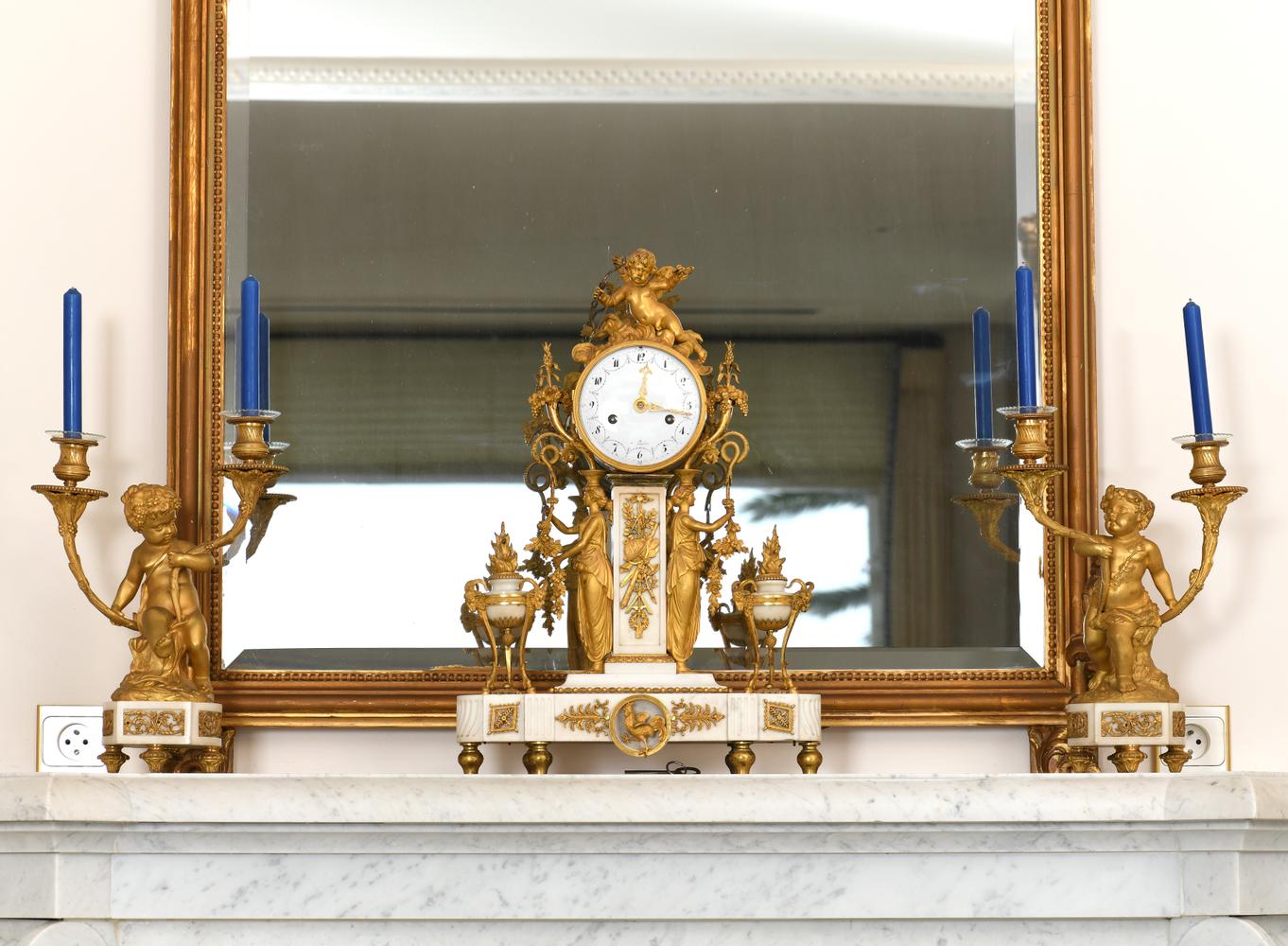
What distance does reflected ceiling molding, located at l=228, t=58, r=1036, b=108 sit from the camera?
1.92m

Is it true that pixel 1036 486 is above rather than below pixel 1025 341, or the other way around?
below

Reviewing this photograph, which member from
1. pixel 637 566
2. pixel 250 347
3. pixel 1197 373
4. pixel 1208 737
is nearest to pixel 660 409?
pixel 637 566

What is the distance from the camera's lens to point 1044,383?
1.87 m

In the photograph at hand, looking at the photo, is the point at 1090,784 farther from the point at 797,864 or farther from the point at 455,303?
the point at 455,303

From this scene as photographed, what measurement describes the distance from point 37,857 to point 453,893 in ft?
1.19

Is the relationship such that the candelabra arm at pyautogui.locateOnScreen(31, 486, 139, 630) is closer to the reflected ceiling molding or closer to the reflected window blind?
the reflected window blind

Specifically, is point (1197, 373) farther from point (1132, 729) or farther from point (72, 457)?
point (72, 457)

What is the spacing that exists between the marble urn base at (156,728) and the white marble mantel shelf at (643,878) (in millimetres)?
142

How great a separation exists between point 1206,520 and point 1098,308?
1.01 feet

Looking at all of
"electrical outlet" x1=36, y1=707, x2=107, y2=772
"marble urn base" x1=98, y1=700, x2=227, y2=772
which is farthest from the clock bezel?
"electrical outlet" x1=36, y1=707, x2=107, y2=772

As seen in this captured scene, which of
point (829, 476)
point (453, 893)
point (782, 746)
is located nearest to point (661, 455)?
point (829, 476)

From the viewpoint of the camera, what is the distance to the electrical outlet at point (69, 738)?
1.79 m

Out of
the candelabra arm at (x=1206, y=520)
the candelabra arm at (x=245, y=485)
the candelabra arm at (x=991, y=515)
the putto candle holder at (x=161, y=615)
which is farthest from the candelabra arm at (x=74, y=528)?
the candelabra arm at (x=1206, y=520)

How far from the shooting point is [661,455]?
5.65 ft
